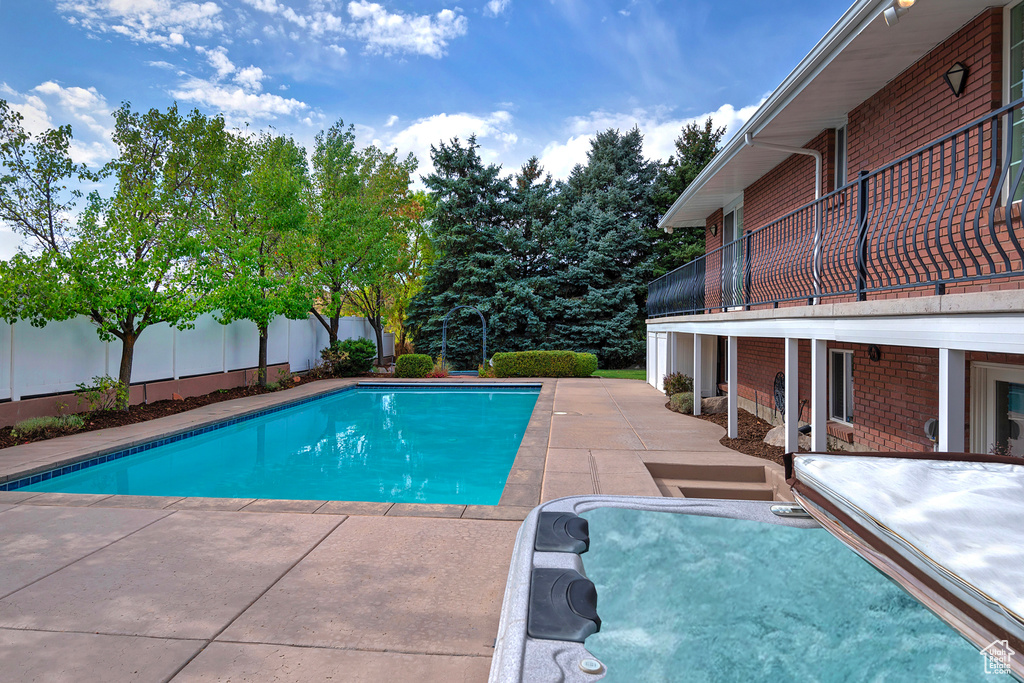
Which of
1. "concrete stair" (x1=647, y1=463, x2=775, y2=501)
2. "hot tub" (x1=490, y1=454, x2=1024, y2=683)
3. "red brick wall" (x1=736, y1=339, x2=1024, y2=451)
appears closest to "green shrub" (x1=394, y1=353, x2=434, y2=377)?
"red brick wall" (x1=736, y1=339, x2=1024, y2=451)

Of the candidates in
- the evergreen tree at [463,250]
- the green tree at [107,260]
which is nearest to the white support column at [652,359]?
the evergreen tree at [463,250]

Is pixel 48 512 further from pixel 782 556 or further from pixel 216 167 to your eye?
pixel 216 167

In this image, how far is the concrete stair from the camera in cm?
488

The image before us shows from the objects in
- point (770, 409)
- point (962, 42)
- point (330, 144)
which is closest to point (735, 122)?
point (330, 144)

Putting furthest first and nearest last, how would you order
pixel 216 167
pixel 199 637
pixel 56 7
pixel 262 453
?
pixel 216 167, pixel 56 7, pixel 262 453, pixel 199 637

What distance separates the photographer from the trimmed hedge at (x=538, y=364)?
16.0 m

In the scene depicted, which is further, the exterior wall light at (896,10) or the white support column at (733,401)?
the white support column at (733,401)

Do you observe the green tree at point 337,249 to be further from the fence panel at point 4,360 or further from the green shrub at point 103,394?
the fence panel at point 4,360

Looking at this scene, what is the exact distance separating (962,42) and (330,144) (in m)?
23.9

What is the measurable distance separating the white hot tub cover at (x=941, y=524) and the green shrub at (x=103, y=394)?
393 inches

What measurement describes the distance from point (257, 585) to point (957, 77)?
6.48 m

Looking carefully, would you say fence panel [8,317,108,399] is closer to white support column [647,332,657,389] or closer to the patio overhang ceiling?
the patio overhang ceiling

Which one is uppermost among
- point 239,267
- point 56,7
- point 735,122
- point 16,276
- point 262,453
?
point 735,122

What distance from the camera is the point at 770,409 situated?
814cm
